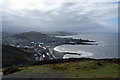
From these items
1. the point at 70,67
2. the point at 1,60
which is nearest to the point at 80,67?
the point at 70,67

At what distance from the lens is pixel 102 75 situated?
51.8ft

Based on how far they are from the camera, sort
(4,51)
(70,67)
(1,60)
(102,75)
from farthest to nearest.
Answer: (4,51) → (1,60) → (70,67) → (102,75)

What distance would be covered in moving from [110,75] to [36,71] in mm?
6811

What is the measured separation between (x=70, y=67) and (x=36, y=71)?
348cm

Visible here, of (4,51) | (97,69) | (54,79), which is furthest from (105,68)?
(4,51)

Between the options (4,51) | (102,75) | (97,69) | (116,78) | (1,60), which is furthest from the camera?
(4,51)

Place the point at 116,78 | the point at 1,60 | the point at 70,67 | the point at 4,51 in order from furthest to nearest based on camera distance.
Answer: the point at 4,51
the point at 1,60
the point at 70,67
the point at 116,78

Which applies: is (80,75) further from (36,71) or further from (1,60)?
(1,60)

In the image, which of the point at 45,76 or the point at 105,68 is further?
the point at 105,68

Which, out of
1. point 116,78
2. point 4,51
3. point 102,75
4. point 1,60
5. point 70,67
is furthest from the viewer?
point 4,51

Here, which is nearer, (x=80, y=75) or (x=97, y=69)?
(x=80, y=75)

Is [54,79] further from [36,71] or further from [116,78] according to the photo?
[116,78]

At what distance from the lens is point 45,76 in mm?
16391

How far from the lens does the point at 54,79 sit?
1546 centimetres
